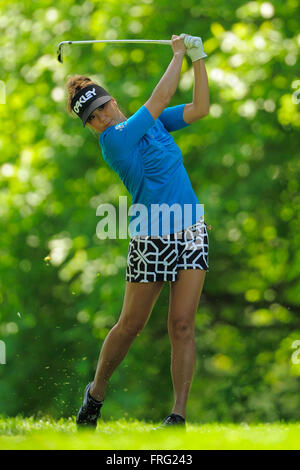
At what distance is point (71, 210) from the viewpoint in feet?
26.5

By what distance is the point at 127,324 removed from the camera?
409cm

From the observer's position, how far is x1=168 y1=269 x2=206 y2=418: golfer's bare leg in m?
3.96

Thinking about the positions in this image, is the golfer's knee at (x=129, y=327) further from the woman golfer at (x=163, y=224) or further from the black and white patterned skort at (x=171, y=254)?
the black and white patterned skort at (x=171, y=254)

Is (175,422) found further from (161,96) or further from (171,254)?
(161,96)

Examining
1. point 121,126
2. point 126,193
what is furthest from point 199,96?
point 126,193

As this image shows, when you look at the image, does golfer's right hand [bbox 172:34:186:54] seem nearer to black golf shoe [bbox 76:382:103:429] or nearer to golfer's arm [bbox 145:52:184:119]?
golfer's arm [bbox 145:52:184:119]

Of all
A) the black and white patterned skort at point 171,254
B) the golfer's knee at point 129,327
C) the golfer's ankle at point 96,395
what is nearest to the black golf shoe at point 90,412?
the golfer's ankle at point 96,395

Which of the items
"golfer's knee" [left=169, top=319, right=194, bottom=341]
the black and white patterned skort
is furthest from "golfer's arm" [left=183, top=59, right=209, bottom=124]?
"golfer's knee" [left=169, top=319, right=194, bottom=341]

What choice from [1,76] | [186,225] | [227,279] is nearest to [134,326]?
[186,225]

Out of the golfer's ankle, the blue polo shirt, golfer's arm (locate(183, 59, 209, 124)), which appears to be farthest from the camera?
the golfer's ankle

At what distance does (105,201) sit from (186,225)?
4.06m

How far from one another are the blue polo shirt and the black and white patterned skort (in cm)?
4

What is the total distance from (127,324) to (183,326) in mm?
310

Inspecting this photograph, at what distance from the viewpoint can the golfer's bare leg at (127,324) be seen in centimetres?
404
